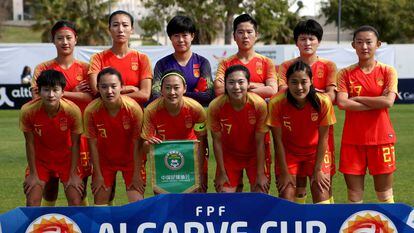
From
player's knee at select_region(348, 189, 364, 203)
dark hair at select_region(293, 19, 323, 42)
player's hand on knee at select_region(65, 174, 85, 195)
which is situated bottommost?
player's knee at select_region(348, 189, 364, 203)

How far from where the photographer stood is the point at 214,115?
700 cm

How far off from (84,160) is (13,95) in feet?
54.6

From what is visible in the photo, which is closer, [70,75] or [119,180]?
[70,75]

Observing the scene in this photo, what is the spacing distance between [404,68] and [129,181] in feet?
64.8

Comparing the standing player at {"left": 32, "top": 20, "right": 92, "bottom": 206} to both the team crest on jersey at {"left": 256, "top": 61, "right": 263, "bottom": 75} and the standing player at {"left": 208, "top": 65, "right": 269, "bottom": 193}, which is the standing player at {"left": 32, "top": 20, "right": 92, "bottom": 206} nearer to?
the standing player at {"left": 208, "top": 65, "right": 269, "bottom": 193}

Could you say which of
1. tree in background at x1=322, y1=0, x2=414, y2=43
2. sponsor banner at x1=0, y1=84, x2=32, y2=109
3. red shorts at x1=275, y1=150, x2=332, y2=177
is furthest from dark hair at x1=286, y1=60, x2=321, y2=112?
tree in background at x1=322, y1=0, x2=414, y2=43

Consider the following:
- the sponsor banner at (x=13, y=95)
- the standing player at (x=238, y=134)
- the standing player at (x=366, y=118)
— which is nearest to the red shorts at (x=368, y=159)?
the standing player at (x=366, y=118)

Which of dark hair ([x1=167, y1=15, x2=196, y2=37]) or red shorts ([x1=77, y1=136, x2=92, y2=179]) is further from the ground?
dark hair ([x1=167, y1=15, x2=196, y2=37])

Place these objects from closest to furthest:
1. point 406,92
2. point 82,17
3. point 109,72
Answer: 1. point 109,72
2. point 406,92
3. point 82,17

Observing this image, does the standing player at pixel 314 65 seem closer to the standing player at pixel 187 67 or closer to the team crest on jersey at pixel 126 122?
the standing player at pixel 187 67

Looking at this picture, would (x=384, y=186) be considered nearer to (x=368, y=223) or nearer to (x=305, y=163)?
(x=305, y=163)

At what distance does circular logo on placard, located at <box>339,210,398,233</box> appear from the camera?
218 inches

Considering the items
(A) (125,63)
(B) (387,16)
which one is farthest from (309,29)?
(B) (387,16)

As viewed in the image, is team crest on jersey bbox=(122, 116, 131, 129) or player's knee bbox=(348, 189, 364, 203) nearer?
team crest on jersey bbox=(122, 116, 131, 129)
